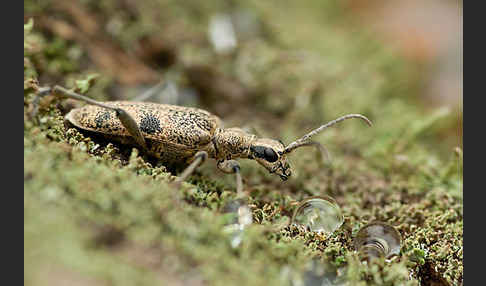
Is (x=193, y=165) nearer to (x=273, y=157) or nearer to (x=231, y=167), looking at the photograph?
(x=231, y=167)

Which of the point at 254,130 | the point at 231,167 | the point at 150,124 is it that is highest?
the point at 254,130

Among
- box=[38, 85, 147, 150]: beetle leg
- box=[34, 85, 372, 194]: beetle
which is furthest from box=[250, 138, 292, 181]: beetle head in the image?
box=[38, 85, 147, 150]: beetle leg

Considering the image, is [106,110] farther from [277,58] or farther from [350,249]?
[277,58]

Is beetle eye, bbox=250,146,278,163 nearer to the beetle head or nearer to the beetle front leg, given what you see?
the beetle head

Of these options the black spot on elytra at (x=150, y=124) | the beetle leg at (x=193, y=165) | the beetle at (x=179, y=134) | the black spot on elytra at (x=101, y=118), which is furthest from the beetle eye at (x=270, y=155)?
the black spot on elytra at (x=101, y=118)

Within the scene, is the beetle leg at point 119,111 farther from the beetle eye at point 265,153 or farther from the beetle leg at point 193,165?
the beetle eye at point 265,153

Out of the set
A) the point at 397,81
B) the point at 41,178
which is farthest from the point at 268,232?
the point at 397,81

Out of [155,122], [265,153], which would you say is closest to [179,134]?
[155,122]
